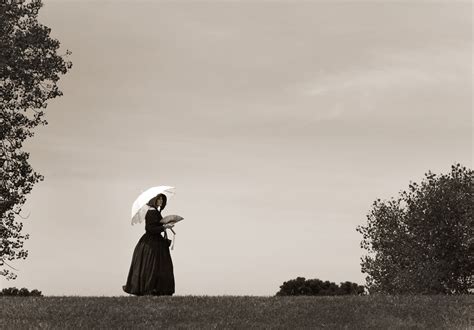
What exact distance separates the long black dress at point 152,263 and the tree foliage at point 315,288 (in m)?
33.4

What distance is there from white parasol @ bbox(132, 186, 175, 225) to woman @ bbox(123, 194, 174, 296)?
0.28m

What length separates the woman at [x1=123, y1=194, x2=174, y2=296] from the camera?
2516 cm

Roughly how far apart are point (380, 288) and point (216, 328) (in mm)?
38091

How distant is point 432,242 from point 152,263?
3494 centimetres

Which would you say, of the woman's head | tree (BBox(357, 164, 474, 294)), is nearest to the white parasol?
the woman's head

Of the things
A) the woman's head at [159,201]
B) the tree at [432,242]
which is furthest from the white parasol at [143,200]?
the tree at [432,242]

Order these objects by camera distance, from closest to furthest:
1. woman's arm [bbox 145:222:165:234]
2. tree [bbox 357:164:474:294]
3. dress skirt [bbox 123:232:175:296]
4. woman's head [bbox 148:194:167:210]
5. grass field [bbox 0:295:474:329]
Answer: grass field [bbox 0:295:474:329] → dress skirt [bbox 123:232:175:296] → woman's arm [bbox 145:222:165:234] → woman's head [bbox 148:194:167:210] → tree [bbox 357:164:474:294]

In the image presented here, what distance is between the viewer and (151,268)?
2509cm

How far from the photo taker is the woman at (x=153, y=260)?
82.5 feet

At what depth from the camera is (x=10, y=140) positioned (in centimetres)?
3672

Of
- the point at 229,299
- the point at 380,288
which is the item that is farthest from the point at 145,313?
the point at 380,288

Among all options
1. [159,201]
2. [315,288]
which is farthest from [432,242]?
[159,201]

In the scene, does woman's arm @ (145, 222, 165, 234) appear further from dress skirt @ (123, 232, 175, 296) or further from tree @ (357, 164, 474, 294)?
tree @ (357, 164, 474, 294)

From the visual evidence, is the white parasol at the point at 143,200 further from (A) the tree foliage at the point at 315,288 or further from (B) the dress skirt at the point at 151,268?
(A) the tree foliage at the point at 315,288
